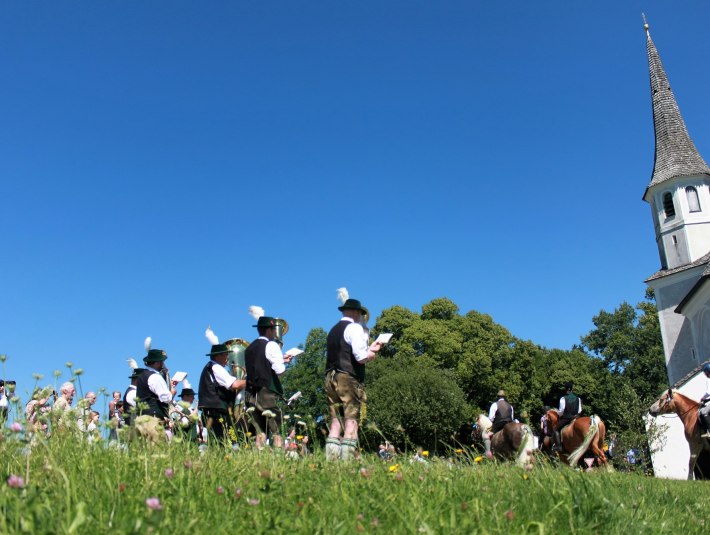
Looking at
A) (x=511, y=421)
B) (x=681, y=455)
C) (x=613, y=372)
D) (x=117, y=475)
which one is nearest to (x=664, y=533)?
(x=117, y=475)

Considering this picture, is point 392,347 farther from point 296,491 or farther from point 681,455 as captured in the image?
point 296,491

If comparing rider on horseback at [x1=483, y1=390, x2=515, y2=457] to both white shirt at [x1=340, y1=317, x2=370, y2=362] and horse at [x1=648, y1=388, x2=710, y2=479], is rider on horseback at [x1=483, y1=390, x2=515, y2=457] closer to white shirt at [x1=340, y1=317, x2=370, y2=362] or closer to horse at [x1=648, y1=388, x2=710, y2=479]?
horse at [x1=648, y1=388, x2=710, y2=479]

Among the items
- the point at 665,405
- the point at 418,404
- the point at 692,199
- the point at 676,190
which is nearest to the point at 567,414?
the point at 665,405

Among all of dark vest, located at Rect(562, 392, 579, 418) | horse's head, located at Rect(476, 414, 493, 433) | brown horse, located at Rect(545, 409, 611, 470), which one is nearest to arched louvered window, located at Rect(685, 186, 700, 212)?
dark vest, located at Rect(562, 392, 579, 418)

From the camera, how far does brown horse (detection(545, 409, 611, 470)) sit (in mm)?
14328

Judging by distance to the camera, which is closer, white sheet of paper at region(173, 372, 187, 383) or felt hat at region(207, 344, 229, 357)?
felt hat at region(207, 344, 229, 357)

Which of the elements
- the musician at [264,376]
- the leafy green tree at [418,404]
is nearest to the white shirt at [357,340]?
the musician at [264,376]

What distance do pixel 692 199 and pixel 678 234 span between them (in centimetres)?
285

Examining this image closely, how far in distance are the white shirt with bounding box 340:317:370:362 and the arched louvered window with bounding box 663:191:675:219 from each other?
43.4 m

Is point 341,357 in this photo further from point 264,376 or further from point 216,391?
point 216,391

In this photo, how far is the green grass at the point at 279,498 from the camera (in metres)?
2.92

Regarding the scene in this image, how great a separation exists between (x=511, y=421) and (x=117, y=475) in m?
13.1

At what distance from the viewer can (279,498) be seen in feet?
12.0

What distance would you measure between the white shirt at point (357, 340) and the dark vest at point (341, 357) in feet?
0.17
